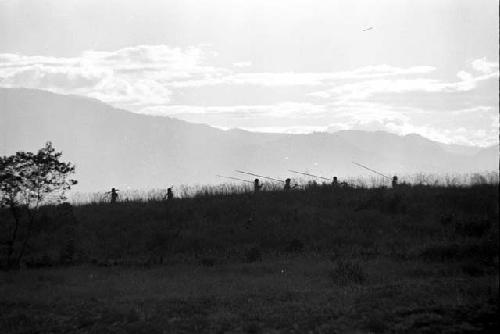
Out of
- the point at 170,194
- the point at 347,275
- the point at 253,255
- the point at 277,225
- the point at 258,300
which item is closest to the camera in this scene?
the point at 258,300

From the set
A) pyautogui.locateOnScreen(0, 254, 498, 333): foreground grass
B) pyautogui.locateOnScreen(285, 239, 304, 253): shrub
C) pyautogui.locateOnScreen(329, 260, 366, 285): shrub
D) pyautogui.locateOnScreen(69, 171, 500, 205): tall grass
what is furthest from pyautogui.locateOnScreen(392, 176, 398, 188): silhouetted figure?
pyautogui.locateOnScreen(329, 260, 366, 285): shrub

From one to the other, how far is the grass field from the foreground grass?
0.04m

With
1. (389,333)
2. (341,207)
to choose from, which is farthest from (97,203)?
(389,333)

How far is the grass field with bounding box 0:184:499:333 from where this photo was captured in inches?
495

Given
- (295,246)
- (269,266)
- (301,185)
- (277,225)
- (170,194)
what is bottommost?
(269,266)

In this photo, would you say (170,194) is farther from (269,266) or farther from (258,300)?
(258,300)

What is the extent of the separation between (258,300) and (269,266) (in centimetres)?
637

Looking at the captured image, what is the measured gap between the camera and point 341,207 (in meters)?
29.9

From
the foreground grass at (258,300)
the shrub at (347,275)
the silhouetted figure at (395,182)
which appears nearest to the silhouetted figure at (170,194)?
the silhouetted figure at (395,182)

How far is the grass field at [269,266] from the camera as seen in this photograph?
41.2ft

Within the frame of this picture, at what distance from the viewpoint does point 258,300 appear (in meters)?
14.5

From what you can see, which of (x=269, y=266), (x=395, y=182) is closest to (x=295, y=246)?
(x=269, y=266)

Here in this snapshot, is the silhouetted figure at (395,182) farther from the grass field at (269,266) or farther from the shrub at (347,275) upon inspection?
the shrub at (347,275)

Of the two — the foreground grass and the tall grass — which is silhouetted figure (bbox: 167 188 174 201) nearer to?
the tall grass
